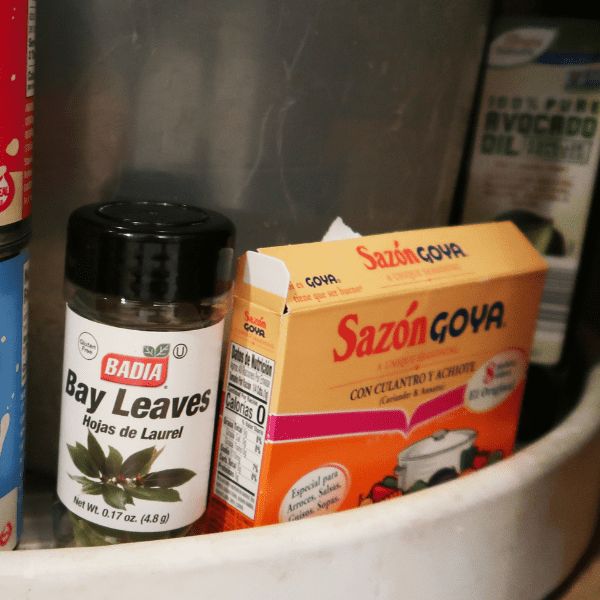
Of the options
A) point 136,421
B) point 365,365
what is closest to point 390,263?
point 365,365

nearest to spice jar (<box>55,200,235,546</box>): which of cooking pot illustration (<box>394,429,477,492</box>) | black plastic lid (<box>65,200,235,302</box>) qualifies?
black plastic lid (<box>65,200,235,302</box>)

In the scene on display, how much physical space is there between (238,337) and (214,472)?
84 mm

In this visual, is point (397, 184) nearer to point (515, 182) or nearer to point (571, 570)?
point (515, 182)

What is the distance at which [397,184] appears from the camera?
422 mm

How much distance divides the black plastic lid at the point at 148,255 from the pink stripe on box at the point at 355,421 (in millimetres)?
77

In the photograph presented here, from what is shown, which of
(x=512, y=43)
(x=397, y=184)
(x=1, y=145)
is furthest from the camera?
(x=512, y=43)

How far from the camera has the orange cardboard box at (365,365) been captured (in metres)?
0.34

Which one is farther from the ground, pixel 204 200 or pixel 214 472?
pixel 204 200

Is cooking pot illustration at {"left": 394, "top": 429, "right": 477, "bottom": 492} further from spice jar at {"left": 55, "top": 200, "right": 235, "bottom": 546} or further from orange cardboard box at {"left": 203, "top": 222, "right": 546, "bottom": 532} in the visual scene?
spice jar at {"left": 55, "top": 200, "right": 235, "bottom": 546}

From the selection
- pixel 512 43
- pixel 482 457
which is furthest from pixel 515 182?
pixel 482 457

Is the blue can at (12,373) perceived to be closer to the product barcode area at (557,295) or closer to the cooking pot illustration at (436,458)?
the cooking pot illustration at (436,458)

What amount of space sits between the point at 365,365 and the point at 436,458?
0.10 meters

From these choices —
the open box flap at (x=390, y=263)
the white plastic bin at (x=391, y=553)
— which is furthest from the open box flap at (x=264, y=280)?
the white plastic bin at (x=391, y=553)

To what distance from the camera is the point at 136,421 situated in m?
0.33
